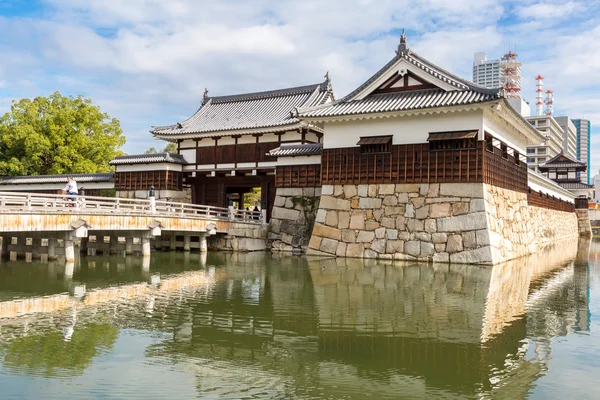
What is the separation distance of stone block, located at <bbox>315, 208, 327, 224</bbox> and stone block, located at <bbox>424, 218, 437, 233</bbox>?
15.6 ft

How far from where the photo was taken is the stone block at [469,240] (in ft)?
69.4

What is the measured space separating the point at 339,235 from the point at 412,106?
6500 mm

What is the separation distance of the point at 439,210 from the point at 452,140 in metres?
2.92

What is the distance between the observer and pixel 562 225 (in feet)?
153

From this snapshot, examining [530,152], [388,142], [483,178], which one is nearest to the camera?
[483,178]

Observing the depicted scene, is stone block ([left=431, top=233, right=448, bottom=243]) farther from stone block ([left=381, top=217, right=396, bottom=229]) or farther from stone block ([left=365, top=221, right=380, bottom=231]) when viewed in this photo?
stone block ([left=365, top=221, right=380, bottom=231])

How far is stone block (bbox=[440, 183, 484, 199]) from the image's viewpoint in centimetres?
2117

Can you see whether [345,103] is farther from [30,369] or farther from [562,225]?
[562,225]

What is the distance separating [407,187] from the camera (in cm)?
2275

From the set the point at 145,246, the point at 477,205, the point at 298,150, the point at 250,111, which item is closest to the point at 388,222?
the point at 477,205

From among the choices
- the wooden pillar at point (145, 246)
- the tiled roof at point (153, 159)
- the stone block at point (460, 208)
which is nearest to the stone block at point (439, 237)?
the stone block at point (460, 208)

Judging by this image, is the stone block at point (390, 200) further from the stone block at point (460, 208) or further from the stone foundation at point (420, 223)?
the stone block at point (460, 208)

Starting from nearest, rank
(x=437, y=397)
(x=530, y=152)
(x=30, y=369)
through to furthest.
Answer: (x=437, y=397), (x=30, y=369), (x=530, y=152)

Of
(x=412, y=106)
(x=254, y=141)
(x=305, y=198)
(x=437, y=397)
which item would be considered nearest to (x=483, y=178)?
(x=412, y=106)
